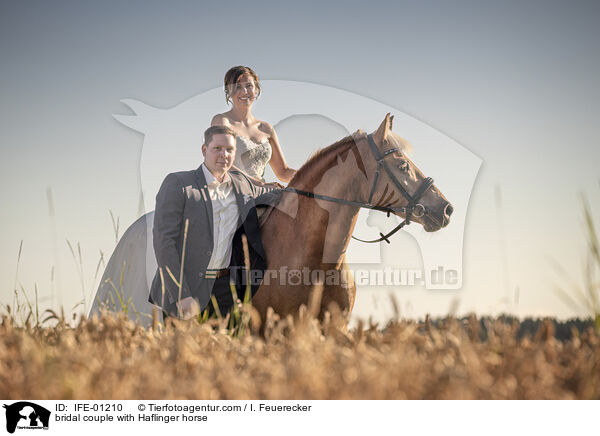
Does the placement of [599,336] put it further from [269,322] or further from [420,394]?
[269,322]

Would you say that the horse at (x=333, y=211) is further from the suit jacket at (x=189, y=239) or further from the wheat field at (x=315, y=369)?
the wheat field at (x=315, y=369)

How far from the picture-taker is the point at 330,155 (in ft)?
15.9

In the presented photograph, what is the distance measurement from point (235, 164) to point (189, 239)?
1.99 m

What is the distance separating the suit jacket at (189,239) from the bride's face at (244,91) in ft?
6.47

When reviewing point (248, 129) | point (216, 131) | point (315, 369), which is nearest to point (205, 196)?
point (216, 131)

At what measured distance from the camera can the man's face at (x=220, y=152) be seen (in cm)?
477

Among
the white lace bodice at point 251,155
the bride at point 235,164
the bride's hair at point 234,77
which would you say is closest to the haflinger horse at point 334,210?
the bride at point 235,164

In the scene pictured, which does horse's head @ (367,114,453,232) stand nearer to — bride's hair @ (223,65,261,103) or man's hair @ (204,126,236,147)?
man's hair @ (204,126,236,147)

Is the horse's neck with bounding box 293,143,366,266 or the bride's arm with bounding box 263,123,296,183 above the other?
the bride's arm with bounding box 263,123,296,183

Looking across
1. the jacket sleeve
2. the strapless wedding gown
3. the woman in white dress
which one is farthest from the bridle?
the strapless wedding gown

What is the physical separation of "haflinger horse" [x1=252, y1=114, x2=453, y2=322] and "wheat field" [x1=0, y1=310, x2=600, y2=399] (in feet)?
5.43

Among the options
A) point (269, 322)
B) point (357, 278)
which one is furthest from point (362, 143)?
point (269, 322)

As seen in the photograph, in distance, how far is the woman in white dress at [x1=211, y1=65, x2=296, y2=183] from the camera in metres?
6.36

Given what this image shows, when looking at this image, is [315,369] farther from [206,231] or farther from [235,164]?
[235,164]
